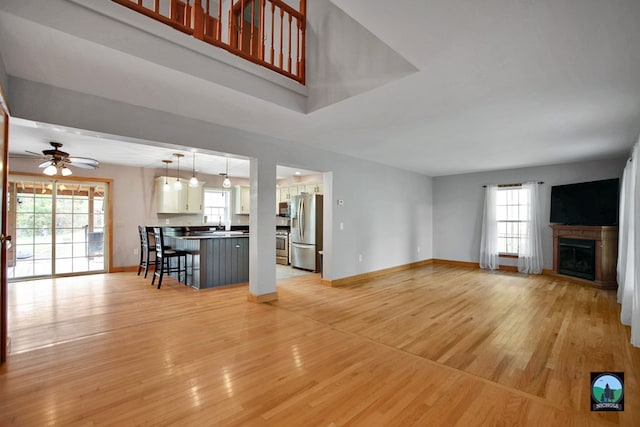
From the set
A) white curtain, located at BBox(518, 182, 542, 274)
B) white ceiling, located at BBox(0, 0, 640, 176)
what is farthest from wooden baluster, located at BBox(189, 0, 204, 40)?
white curtain, located at BBox(518, 182, 542, 274)

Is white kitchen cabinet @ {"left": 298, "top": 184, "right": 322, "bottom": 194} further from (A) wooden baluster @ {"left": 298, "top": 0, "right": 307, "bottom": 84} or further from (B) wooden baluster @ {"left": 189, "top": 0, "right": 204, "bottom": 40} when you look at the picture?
(B) wooden baluster @ {"left": 189, "top": 0, "right": 204, "bottom": 40}

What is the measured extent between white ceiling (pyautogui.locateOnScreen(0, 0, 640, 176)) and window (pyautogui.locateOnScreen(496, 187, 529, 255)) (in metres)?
2.33

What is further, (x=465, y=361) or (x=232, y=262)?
(x=232, y=262)

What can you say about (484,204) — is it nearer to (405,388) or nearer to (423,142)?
(423,142)

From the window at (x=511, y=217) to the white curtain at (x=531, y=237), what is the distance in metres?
0.08

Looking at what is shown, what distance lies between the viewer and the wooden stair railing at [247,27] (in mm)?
2331

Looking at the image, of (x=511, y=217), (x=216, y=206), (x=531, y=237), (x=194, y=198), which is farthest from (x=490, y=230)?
(x=194, y=198)

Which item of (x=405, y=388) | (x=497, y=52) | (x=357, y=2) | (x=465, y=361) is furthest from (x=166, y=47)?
(x=465, y=361)

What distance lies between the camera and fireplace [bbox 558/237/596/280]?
18.0 feet

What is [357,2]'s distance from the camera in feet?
6.03

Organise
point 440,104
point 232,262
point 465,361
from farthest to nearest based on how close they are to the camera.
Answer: point 232,262 → point 440,104 → point 465,361

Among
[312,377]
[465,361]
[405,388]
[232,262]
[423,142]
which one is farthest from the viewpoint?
[232,262]

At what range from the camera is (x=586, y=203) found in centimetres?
571

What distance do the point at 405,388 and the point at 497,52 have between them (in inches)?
101
